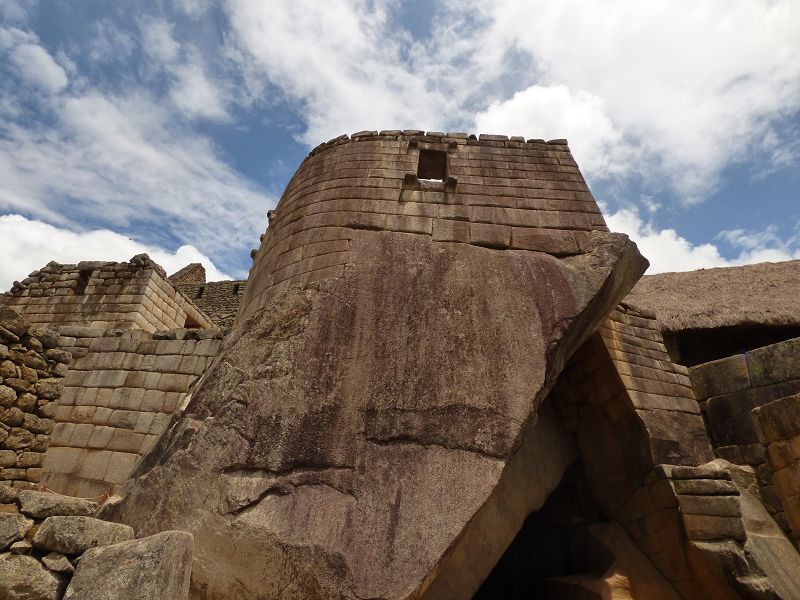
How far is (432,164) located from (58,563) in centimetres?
478

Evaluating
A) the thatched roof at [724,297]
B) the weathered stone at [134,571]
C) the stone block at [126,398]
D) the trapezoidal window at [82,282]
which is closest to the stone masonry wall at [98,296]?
the trapezoidal window at [82,282]

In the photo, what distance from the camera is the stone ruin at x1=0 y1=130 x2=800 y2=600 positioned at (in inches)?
111

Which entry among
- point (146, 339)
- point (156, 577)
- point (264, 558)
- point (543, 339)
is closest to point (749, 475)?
point (543, 339)

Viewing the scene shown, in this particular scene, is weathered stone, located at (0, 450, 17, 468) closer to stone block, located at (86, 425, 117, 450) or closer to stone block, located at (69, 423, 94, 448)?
stone block, located at (69, 423, 94, 448)

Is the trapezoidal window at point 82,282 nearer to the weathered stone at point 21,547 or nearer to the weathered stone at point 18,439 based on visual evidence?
the weathered stone at point 18,439

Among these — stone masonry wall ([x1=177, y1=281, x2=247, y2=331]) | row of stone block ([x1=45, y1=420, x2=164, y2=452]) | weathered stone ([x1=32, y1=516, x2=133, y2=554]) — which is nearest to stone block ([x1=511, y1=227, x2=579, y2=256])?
weathered stone ([x1=32, y1=516, x2=133, y2=554])

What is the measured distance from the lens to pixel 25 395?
5543 mm

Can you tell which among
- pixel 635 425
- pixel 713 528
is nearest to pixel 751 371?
pixel 635 425

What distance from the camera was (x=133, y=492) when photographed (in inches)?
124

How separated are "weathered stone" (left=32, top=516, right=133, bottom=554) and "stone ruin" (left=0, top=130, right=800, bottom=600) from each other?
12mm

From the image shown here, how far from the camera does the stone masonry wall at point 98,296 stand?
320 inches

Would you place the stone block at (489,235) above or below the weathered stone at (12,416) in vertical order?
above

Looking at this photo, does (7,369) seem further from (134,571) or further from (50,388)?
(134,571)

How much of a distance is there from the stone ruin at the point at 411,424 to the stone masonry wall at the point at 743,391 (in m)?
0.03
